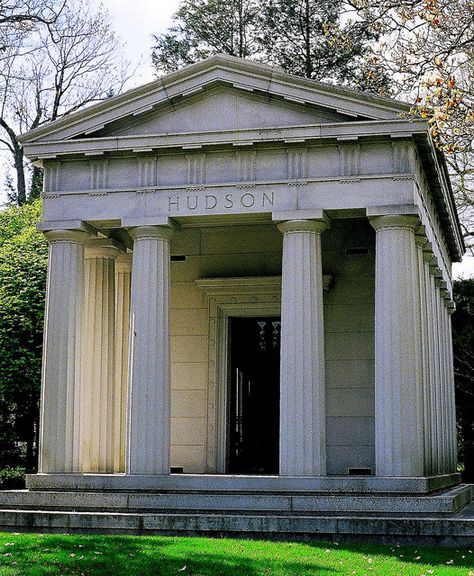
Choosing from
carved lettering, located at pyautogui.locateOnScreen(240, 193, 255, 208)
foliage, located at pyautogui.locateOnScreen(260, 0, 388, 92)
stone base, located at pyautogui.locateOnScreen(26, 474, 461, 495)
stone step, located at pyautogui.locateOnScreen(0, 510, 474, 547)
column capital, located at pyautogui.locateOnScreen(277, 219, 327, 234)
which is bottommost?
stone step, located at pyautogui.locateOnScreen(0, 510, 474, 547)

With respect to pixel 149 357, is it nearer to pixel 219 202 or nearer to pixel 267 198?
pixel 219 202

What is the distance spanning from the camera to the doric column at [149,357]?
21.8 meters

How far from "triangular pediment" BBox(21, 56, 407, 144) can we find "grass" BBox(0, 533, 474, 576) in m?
9.71

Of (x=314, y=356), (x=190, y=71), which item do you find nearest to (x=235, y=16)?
(x=190, y=71)

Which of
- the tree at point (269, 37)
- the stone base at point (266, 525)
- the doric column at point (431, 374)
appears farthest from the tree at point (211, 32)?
the stone base at point (266, 525)

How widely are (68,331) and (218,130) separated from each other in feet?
18.9

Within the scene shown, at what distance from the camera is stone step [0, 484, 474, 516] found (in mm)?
19141

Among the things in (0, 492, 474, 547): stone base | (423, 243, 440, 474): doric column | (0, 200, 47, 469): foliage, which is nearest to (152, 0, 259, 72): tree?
(0, 200, 47, 469): foliage

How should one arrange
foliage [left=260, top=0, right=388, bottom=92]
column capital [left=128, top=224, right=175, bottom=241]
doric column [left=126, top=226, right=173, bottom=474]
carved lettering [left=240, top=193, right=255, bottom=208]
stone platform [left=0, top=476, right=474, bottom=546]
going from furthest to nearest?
1. foliage [left=260, top=0, right=388, bottom=92]
2. column capital [left=128, top=224, right=175, bottom=241]
3. carved lettering [left=240, top=193, right=255, bottom=208]
4. doric column [left=126, top=226, right=173, bottom=474]
5. stone platform [left=0, top=476, right=474, bottom=546]

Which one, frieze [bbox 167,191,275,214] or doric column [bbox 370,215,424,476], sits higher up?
frieze [bbox 167,191,275,214]

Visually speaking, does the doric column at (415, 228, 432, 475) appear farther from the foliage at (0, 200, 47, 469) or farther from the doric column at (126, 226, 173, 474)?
the foliage at (0, 200, 47, 469)

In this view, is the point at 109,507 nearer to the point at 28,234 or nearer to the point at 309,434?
the point at 309,434

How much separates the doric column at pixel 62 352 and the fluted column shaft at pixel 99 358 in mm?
1657

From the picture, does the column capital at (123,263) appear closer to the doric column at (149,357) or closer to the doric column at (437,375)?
the doric column at (149,357)
